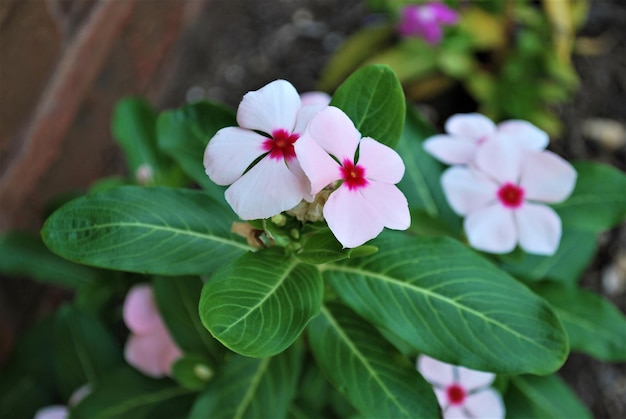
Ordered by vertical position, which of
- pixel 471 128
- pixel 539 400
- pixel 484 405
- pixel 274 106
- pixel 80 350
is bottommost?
pixel 539 400

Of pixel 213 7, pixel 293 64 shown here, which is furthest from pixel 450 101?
pixel 213 7

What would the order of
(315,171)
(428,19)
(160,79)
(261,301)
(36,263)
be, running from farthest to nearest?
(160,79) → (428,19) → (36,263) → (261,301) → (315,171)

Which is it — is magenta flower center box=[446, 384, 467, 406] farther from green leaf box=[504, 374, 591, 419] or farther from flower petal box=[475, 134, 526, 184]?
flower petal box=[475, 134, 526, 184]

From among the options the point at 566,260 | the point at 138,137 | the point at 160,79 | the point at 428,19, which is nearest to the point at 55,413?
the point at 138,137

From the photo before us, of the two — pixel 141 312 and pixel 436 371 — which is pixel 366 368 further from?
pixel 141 312

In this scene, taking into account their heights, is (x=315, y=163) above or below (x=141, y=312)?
above

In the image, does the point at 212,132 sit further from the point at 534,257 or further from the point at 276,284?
the point at 534,257

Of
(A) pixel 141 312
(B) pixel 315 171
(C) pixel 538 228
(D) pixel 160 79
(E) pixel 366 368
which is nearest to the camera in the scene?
(B) pixel 315 171

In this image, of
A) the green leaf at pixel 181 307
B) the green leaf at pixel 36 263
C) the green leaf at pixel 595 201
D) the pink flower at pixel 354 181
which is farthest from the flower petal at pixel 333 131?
the green leaf at pixel 36 263
